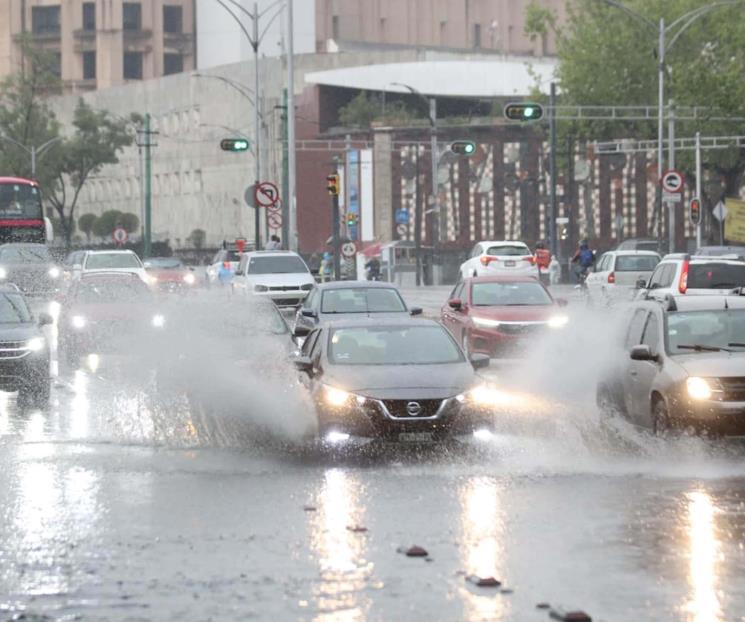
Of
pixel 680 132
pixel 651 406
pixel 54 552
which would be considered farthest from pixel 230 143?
pixel 54 552

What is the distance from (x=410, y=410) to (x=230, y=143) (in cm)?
4150

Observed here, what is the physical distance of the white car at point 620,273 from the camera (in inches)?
1697

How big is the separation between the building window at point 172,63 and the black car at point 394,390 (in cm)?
10531

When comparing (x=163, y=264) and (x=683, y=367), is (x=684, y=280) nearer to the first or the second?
(x=683, y=367)

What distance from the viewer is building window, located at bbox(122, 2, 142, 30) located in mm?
118000

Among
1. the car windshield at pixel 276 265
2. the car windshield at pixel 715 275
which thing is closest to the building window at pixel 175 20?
→ the car windshield at pixel 276 265

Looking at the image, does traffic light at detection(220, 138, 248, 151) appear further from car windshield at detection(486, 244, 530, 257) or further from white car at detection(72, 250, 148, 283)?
car windshield at detection(486, 244, 530, 257)

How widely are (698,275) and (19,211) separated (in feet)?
108

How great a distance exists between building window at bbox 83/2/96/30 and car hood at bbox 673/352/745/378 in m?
107

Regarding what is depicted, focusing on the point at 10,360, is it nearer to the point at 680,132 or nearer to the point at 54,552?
the point at 54,552

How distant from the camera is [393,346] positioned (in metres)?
16.9

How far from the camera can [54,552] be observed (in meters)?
10.4

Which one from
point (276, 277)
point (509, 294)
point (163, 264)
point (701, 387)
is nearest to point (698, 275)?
point (509, 294)

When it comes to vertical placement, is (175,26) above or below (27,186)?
above
